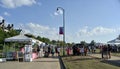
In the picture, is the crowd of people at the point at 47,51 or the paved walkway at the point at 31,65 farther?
A: the crowd of people at the point at 47,51

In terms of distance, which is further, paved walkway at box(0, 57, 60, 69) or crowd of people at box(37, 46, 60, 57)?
crowd of people at box(37, 46, 60, 57)

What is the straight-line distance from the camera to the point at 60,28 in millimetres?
52938

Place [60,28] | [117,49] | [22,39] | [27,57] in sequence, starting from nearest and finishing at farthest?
[27,57], [22,39], [60,28], [117,49]

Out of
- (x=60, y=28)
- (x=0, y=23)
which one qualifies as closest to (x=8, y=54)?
(x=60, y=28)

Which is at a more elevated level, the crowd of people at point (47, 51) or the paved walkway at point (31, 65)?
the crowd of people at point (47, 51)

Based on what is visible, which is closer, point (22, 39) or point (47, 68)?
point (47, 68)

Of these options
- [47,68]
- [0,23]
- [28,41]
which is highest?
[0,23]

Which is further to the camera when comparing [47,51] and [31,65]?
[47,51]

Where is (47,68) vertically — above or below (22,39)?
below

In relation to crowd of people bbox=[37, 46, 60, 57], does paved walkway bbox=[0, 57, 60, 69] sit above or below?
below

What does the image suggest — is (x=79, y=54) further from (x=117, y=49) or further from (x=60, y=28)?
(x=117, y=49)

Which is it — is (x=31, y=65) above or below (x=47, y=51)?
below

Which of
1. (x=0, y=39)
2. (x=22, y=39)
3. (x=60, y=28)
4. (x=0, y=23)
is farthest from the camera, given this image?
(x=0, y=23)

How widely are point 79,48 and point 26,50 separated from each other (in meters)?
12.7
